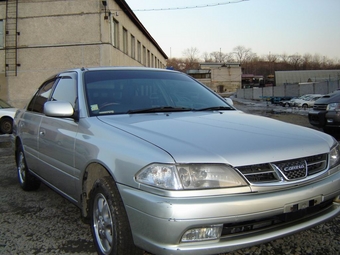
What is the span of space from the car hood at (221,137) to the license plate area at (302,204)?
302mm

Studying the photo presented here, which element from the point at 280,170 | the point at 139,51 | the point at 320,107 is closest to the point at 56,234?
the point at 280,170

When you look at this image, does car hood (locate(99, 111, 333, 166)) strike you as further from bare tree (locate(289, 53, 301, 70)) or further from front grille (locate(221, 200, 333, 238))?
bare tree (locate(289, 53, 301, 70))

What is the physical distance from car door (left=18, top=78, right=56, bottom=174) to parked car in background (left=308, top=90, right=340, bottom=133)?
24.7 ft

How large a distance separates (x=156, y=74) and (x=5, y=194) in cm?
266

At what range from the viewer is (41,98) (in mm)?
4234

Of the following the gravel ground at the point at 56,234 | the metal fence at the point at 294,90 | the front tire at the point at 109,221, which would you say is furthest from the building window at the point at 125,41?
the metal fence at the point at 294,90

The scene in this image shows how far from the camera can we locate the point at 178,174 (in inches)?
78.5

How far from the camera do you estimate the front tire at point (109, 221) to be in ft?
7.19

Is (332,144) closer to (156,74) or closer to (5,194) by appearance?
(156,74)

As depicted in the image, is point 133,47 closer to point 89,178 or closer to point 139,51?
point 139,51

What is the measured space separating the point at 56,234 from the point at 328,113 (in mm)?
8104

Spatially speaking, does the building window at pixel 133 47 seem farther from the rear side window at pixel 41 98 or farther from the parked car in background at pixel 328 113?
the rear side window at pixel 41 98

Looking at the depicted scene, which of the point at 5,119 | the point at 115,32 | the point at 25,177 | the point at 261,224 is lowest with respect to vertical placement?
the point at 25,177

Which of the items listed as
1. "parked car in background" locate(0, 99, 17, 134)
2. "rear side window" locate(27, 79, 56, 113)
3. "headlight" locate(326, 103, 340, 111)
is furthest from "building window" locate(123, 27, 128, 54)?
"rear side window" locate(27, 79, 56, 113)
